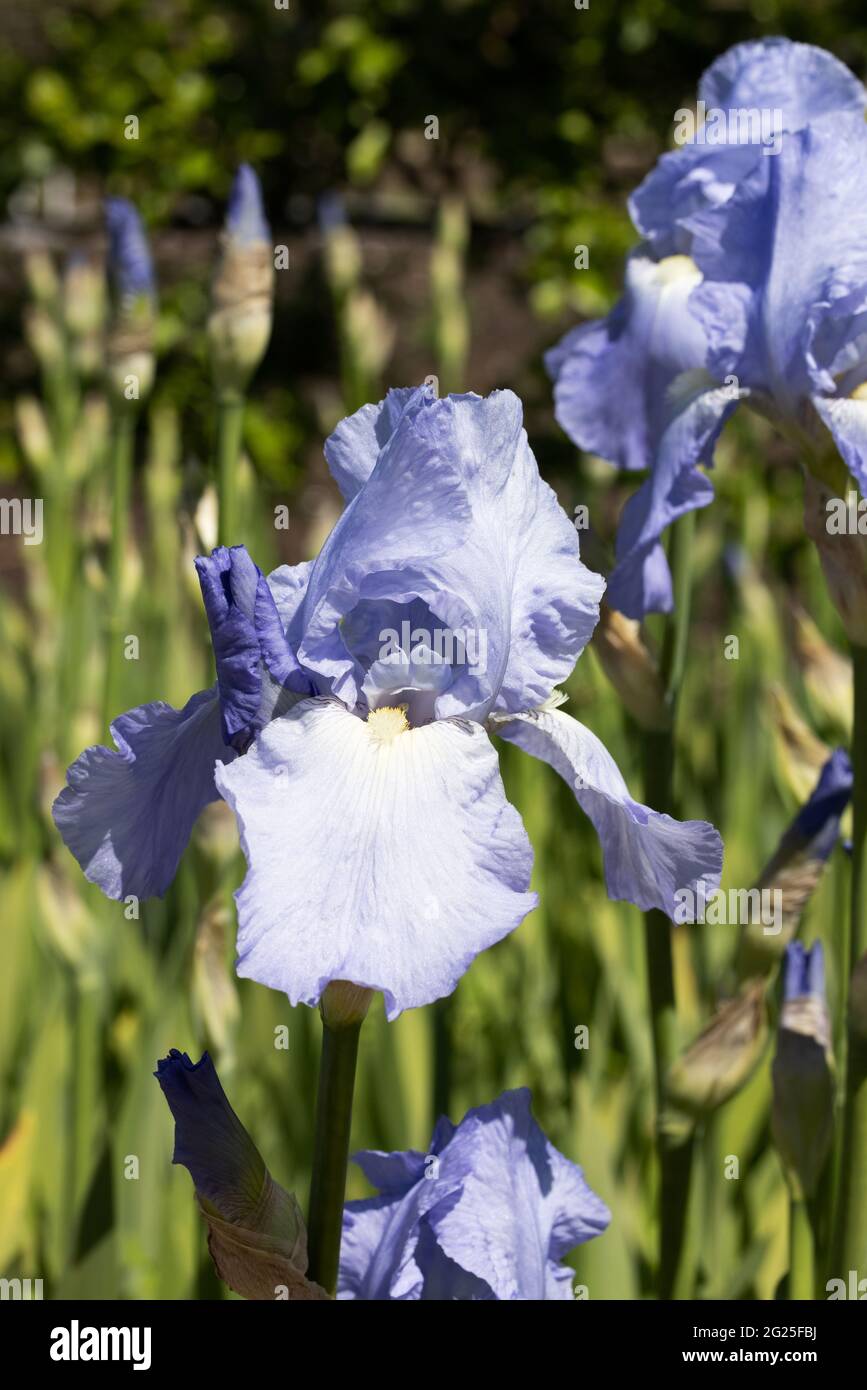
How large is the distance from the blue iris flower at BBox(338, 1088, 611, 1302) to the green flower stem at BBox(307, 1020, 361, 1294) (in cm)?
9

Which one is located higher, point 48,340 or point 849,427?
point 48,340

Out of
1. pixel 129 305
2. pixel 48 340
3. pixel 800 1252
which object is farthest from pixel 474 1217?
pixel 48 340

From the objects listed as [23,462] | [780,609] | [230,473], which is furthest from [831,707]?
[23,462]

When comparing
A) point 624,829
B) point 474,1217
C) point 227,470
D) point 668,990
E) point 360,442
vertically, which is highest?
point 227,470

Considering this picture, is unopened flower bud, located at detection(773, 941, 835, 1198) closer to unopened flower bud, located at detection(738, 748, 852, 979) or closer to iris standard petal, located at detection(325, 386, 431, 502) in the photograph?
unopened flower bud, located at detection(738, 748, 852, 979)

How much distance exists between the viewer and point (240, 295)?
4.68ft

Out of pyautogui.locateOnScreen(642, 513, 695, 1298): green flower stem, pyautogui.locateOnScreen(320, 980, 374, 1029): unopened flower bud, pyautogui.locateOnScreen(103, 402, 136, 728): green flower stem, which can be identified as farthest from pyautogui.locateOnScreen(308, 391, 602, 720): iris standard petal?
pyautogui.locateOnScreen(103, 402, 136, 728): green flower stem

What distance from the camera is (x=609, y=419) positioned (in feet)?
4.26

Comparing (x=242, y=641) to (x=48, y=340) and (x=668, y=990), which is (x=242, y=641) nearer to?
(x=668, y=990)

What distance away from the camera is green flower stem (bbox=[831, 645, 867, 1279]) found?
1.06 meters

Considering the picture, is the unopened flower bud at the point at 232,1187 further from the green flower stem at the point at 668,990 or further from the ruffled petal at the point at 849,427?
the ruffled petal at the point at 849,427

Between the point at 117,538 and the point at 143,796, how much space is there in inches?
35.4

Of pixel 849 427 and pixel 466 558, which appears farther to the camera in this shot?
pixel 849 427

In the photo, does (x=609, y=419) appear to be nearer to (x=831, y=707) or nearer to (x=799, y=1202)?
(x=831, y=707)
